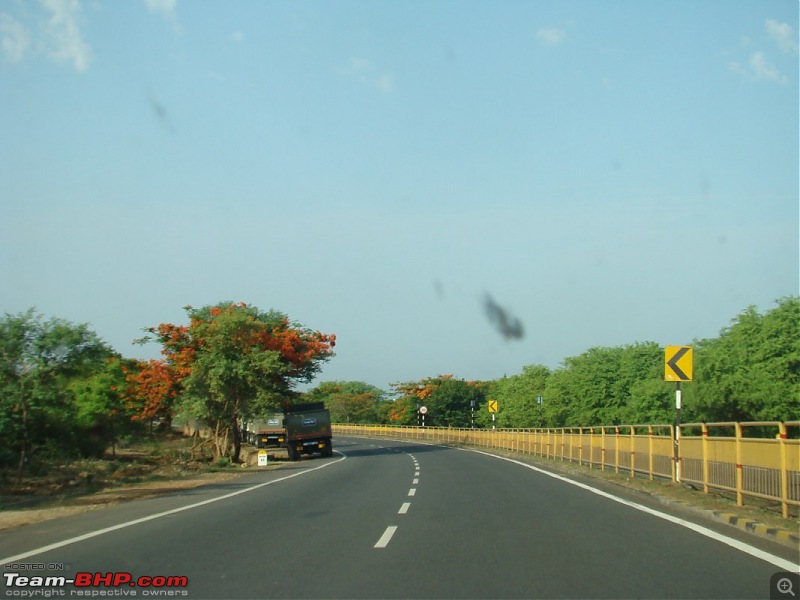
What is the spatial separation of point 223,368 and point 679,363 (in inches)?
1040

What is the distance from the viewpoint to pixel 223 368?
4178cm

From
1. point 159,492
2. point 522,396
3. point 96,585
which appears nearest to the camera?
point 96,585

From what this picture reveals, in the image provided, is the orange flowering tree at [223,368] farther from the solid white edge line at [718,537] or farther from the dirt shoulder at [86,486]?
the solid white edge line at [718,537]

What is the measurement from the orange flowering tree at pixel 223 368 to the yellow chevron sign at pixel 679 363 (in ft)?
82.3

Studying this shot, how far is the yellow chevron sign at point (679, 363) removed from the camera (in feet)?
67.5

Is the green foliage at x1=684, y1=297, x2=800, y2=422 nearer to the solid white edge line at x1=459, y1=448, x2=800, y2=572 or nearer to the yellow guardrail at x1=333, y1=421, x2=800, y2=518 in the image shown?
the yellow guardrail at x1=333, y1=421, x2=800, y2=518

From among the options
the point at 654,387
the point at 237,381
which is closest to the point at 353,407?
the point at 654,387

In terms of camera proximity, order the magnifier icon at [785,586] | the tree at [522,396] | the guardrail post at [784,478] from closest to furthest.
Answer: the magnifier icon at [785,586] → the guardrail post at [784,478] → the tree at [522,396]

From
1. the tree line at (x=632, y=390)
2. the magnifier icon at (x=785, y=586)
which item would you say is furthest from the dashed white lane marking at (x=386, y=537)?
the tree line at (x=632, y=390)

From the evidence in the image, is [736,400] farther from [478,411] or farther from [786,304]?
[478,411]

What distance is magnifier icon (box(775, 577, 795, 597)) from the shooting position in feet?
26.9

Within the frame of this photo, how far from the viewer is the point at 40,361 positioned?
89.0ft

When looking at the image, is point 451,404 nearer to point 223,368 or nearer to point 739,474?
point 223,368

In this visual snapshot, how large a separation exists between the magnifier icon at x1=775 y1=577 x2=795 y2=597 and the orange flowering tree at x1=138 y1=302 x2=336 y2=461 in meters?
34.9
